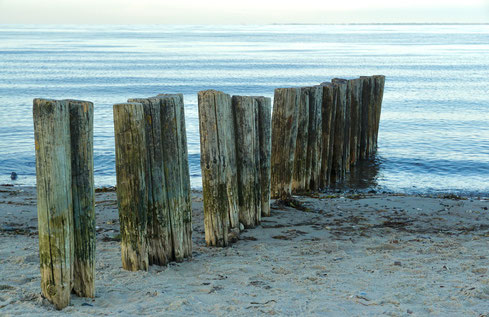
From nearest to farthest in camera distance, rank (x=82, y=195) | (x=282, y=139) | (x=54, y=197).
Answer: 1. (x=54, y=197)
2. (x=82, y=195)
3. (x=282, y=139)

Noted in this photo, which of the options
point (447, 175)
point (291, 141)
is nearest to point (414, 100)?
point (447, 175)

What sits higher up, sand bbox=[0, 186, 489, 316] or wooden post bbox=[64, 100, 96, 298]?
wooden post bbox=[64, 100, 96, 298]

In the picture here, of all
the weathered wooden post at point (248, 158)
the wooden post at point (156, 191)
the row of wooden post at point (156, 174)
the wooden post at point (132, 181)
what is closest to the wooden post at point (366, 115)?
the row of wooden post at point (156, 174)

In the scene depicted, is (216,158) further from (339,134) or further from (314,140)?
(339,134)

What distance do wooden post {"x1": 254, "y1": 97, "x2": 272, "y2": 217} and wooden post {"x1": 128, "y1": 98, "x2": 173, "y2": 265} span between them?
199 cm

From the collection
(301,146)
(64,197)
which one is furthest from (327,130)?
(64,197)

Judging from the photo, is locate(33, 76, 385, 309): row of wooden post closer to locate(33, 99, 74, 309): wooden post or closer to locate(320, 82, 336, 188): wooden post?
locate(33, 99, 74, 309): wooden post

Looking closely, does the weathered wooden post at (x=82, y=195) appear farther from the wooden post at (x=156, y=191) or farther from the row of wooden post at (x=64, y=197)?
the wooden post at (x=156, y=191)

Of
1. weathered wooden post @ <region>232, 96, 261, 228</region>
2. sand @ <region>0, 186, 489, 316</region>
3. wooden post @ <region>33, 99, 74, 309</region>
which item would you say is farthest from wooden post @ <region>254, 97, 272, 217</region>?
wooden post @ <region>33, 99, 74, 309</region>

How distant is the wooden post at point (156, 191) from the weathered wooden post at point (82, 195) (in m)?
0.83

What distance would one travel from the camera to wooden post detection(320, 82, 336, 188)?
10.2 m

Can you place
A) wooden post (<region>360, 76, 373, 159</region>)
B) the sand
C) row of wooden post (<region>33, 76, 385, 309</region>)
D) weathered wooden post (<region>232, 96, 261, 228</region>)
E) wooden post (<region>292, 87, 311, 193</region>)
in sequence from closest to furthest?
row of wooden post (<region>33, 76, 385, 309</region>), the sand, weathered wooden post (<region>232, 96, 261, 228</region>), wooden post (<region>292, 87, 311, 193</region>), wooden post (<region>360, 76, 373, 159</region>)

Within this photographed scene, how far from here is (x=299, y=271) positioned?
5367 millimetres

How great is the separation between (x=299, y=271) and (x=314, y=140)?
450 cm
